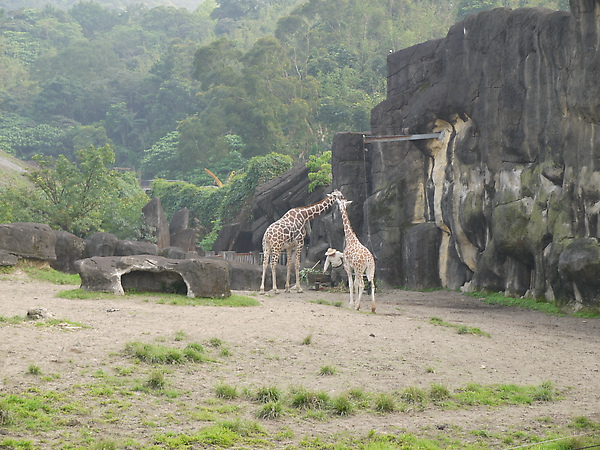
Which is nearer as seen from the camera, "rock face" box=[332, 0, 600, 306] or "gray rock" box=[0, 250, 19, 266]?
"rock face" box=[332, 0, 600, 306]

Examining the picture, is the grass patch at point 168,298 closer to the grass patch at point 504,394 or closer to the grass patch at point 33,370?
the grass patch at point 33,370

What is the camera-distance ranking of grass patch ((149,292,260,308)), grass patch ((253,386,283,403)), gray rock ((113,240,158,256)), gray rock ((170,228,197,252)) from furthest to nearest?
gray rock ((170,228,197,252)) < gray rock ((113,240,158,256)) < grass patch ((149,292,260,308)) < grass patch ((253,386,283,403))

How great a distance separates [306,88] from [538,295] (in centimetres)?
4072

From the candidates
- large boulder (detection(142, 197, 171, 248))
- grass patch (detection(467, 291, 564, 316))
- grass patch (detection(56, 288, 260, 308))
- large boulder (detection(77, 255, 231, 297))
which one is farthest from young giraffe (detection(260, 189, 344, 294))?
large boulder (detection(142, 197, 171, 248))

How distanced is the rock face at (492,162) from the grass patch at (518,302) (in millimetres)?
319

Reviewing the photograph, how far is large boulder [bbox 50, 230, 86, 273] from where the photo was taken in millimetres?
23266

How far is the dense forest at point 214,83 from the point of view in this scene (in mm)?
57625

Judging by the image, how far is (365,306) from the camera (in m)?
19.6

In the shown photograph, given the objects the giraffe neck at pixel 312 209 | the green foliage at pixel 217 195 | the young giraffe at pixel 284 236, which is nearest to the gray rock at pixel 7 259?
the young giraffe at pixel 284 236

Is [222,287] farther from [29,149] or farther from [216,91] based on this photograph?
[29,149]

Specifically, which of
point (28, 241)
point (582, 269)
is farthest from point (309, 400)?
point (28, 241)

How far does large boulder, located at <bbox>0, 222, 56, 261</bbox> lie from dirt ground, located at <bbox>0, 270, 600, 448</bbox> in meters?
3.55

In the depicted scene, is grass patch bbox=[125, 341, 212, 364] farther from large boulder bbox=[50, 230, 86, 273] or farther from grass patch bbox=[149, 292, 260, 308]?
large boulder bbox=[50, 230, 86, 273]

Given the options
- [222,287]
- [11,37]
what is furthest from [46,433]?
[11,37]
